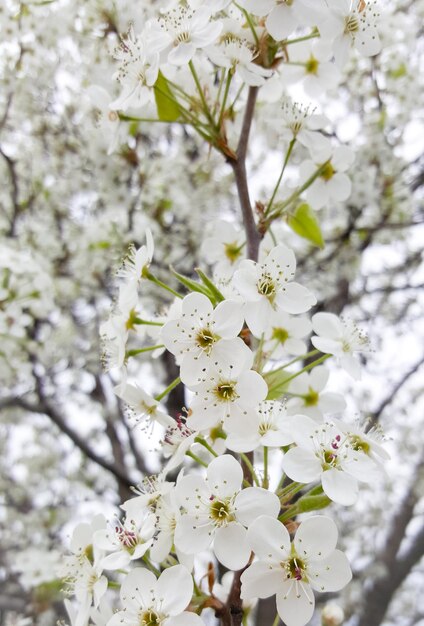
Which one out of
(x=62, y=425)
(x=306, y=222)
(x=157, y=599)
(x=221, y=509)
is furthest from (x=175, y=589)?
(x=62, y=425)

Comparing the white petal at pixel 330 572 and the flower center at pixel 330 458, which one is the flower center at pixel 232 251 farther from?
the white petal at pixel 330 572

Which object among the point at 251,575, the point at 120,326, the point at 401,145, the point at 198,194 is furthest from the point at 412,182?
the point at 251,575

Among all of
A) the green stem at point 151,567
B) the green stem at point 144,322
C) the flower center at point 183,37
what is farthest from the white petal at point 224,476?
the flower center at point 183,37

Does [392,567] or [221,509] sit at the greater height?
[221,509]

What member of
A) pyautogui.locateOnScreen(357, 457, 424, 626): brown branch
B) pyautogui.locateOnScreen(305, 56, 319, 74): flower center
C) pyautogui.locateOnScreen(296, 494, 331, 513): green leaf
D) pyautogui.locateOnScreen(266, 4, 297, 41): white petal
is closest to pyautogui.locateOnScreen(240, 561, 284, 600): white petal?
pyautogui.locateOnScreen(296, 494, 331, 513): green leaf

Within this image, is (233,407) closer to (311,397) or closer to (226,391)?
(226,391)

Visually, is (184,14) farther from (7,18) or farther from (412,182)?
(412,182)
